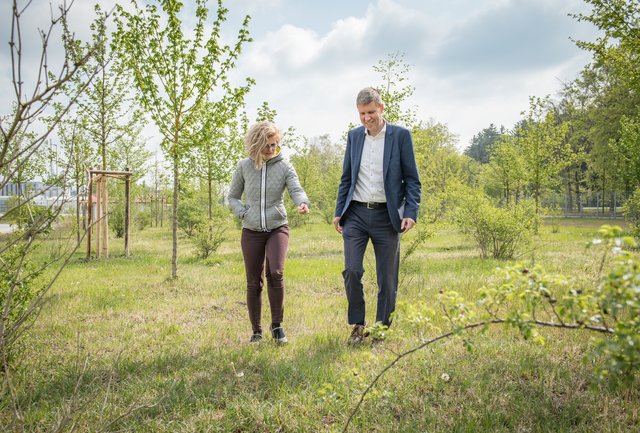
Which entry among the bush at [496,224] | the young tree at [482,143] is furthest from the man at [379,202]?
the young tree at [482,143]

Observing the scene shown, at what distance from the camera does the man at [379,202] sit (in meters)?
4.16

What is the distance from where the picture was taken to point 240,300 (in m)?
6.48

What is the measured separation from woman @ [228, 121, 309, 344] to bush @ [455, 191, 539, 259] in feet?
28.0

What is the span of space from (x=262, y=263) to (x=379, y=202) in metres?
1.32

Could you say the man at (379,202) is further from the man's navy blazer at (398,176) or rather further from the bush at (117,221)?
the bush at (117,221)

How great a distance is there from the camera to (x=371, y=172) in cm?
427

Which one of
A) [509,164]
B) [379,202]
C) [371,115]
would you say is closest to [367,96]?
[371,115]

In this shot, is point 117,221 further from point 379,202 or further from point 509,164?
point 509,164

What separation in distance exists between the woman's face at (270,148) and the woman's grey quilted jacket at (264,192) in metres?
0.07

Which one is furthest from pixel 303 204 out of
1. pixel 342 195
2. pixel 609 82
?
pixel 609 82

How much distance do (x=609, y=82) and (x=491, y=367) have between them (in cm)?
3792

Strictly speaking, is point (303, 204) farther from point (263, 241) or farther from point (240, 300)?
point (240, 300)

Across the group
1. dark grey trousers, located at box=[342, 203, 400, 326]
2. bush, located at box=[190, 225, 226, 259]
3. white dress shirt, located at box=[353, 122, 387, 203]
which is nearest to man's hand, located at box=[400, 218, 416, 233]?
dark grey trousers, located at box=[342, 203, 400, 326]

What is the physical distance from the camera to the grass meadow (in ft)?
8.80
